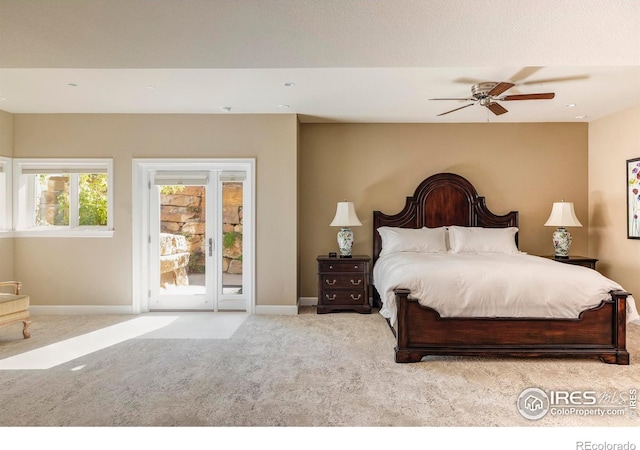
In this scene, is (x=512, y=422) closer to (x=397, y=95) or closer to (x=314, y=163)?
(x=397, y=95)

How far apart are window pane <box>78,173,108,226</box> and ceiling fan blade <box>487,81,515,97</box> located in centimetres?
476

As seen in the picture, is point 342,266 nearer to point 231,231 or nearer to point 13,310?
point 231,231

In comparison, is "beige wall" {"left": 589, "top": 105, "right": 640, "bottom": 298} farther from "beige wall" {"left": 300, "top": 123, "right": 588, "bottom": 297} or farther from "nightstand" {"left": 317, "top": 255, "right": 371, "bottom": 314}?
"nightstand" {"left": 317, "top": 255, "right": 371, "bottom": 314}

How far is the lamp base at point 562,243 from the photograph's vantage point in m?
4.61

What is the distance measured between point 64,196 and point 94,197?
424 mm

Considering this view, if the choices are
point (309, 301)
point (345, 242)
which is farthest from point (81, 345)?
point (345, 242)

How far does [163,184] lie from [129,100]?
1.11 meters

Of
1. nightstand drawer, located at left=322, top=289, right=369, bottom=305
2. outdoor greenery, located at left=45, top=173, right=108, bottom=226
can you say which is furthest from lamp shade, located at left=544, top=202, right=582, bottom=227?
outdoor greenery, located at left=45, top=173, right=108, bottom=226

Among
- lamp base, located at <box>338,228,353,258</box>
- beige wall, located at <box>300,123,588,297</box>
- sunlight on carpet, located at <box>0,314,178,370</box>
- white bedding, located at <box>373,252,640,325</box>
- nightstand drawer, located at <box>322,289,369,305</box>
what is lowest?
sunlight on carpet, located at <box>0,314,178,370</box>

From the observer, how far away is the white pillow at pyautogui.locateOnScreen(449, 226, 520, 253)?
14.9ft

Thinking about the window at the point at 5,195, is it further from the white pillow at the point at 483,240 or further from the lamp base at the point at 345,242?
the white pillow at the point at 483,240

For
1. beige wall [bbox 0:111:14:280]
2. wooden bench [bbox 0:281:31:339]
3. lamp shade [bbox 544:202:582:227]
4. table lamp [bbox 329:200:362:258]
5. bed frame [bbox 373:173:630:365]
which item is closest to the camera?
bed frame [bbox 373:173:630:365]
